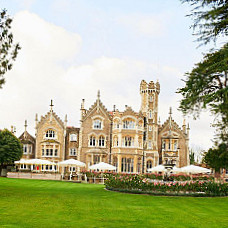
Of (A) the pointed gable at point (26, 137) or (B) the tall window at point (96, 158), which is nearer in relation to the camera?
(B) the tall window at point (96, 158)

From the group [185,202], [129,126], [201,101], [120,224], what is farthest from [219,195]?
[129,126]

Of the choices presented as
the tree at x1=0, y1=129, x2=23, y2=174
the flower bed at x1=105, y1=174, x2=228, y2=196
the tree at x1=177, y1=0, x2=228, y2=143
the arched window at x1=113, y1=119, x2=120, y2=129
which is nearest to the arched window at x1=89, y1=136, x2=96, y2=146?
the arched window at x1=113, y1=119, x2=120, y2=129

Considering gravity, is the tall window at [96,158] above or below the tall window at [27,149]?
below

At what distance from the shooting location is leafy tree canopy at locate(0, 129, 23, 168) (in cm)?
5041

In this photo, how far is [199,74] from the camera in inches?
433

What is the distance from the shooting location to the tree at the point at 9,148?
50406mm

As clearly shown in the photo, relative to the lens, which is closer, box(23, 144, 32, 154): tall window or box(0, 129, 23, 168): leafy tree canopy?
box(0, 129, 23, 168): leafy tree canopy

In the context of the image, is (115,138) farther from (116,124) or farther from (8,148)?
(8,148)

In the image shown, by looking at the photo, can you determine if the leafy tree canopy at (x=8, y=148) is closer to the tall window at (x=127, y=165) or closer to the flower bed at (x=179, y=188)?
the tall window at (x=127, y=165)

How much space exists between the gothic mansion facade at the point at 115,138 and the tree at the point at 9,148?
228 inches

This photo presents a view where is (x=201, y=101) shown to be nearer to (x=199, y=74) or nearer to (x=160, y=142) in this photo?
(x=199, y=74)

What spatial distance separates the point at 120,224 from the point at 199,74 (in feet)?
19.8

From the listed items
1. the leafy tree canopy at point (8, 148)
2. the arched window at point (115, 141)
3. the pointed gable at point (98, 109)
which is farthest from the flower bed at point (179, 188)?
the pointed gable at point (98, 109)

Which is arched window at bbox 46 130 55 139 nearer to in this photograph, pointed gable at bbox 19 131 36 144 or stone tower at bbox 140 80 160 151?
pointed gable at bbox 19 131 36 144
